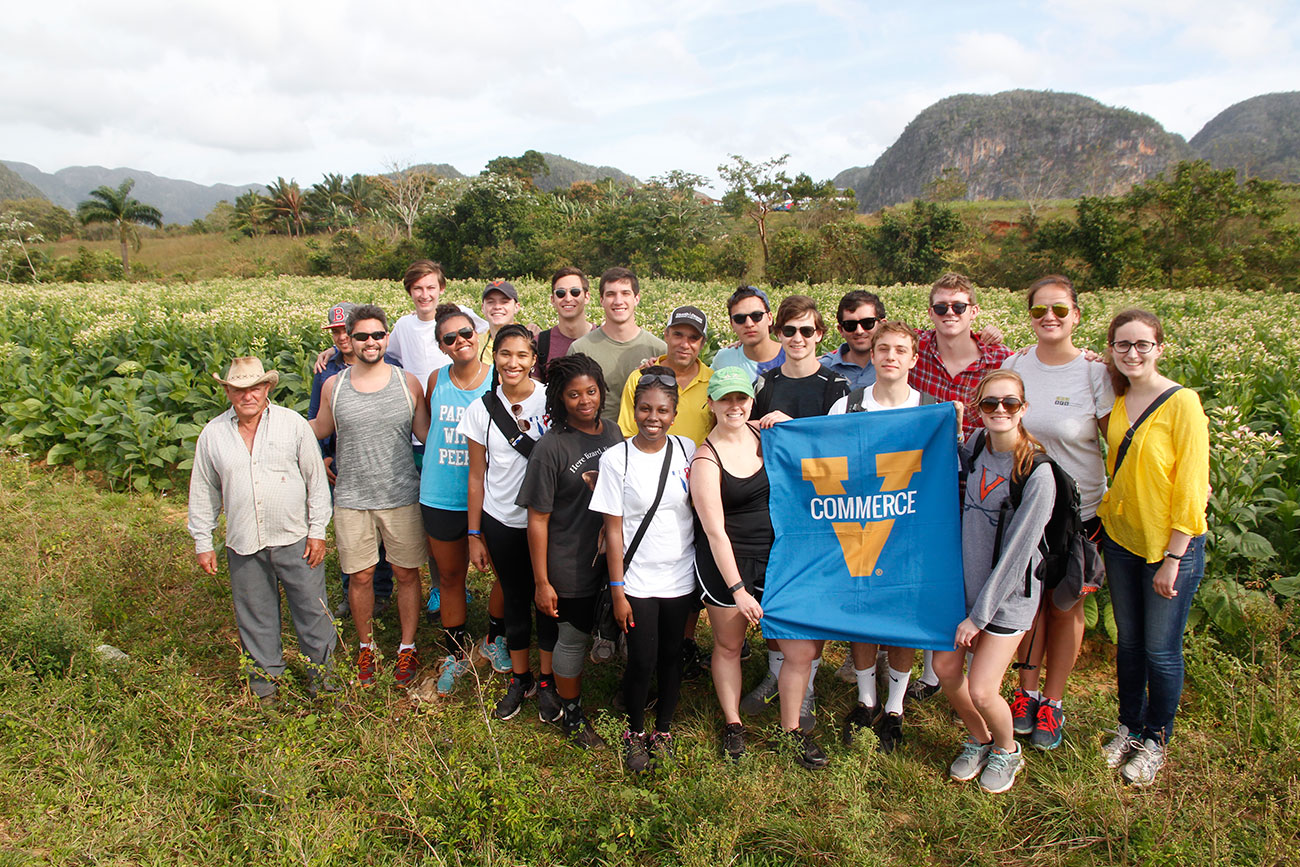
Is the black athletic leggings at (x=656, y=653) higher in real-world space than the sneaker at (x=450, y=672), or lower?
higher

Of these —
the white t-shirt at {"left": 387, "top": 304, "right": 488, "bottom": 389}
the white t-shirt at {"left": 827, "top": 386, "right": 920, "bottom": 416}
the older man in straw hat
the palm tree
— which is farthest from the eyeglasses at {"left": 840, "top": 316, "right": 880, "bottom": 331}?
the palm tree

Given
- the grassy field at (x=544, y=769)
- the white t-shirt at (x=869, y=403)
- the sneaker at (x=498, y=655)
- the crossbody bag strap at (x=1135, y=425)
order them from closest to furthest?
the grassy field at (x=544, y=769) < the crossbody bag strap at (x=1135, y=425) < the white t-shirt at (x=869, y=403) < the sneaker at (x=498, y=655)

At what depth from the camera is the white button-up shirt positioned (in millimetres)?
4148

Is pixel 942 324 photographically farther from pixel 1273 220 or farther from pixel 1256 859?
pixel 1273 220

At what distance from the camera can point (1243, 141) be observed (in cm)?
12019

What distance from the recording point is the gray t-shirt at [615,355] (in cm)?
493

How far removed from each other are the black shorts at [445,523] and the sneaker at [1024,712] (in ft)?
11.5

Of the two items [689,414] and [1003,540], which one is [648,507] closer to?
[689,414]

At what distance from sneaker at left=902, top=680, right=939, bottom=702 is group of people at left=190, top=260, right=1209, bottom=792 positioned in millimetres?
15

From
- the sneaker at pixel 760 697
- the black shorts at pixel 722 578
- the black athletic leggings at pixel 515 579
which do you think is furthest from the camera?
the sneaker at pixel 760 697

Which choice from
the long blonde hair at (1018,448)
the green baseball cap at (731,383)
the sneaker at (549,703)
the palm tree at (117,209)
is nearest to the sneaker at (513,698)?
the sneaker at (549,703)

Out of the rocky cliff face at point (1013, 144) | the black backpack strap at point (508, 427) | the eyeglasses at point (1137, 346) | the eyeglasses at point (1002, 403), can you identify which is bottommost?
the black backpack strap at point (508, 427)

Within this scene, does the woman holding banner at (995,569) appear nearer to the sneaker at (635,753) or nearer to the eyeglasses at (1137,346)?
the eyeglasses at (1137,346)

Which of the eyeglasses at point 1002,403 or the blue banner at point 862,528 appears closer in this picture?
the eyeglasses at point 1002,403
